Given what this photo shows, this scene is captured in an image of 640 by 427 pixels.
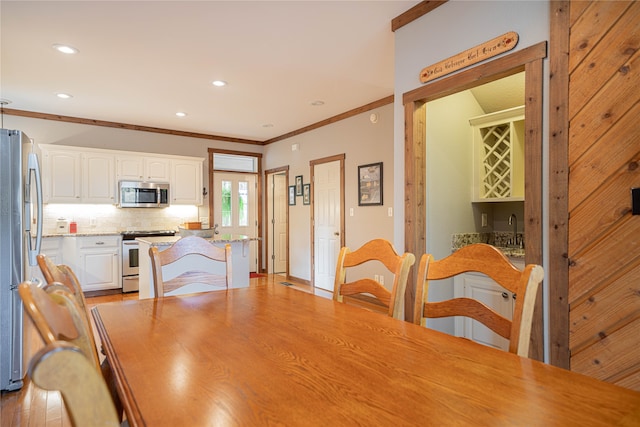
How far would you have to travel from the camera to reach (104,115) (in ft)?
18.2

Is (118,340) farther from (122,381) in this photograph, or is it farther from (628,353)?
(628,353)

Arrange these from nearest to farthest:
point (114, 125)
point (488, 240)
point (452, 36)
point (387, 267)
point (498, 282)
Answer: point (498, 282), point (387, 267), point (452, 36), point (488, 240), point (114, 125)

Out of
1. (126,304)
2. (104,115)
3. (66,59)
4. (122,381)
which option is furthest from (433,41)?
(104,115)

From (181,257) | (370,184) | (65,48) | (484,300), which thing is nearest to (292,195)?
(370,184)

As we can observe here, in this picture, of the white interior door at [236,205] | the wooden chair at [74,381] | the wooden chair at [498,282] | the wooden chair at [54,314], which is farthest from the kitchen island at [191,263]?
the wooden chair at [74,381]

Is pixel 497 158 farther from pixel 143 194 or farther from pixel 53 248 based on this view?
pixel 53 248

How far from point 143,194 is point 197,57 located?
10.4ft

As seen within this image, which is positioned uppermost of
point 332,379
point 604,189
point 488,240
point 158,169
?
point 158,169

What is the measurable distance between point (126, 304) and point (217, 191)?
5481 mm

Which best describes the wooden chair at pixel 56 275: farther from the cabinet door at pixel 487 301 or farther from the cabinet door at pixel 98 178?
the cabinet door at pixel 98 178

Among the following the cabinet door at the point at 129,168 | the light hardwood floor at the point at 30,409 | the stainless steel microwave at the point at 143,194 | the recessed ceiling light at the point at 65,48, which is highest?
the recessed ceiling light at the point at 65,48

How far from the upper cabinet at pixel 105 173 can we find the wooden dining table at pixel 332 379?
16.5 feet

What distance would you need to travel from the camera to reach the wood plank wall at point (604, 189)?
5.35ft

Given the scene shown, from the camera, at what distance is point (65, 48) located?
10.9ft
